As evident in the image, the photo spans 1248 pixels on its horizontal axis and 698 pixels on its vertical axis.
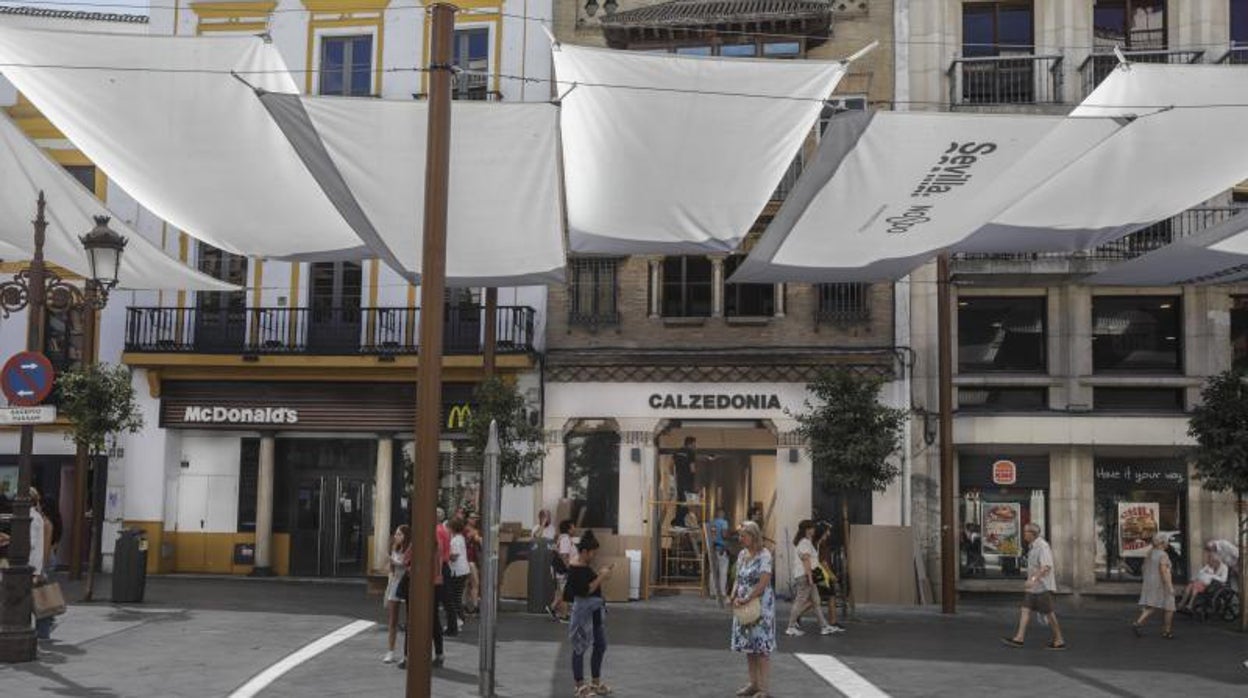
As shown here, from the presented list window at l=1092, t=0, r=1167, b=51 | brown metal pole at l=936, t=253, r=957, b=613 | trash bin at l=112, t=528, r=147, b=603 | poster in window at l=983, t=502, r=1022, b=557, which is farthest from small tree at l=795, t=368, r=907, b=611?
trash bin at l=112, t=528, r=147, b=603

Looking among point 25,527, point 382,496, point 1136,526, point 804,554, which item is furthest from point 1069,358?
point 25,527

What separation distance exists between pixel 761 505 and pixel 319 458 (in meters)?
9.69

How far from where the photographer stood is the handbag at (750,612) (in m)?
12.2

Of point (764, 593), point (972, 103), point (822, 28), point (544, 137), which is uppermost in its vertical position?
point (822, 28)

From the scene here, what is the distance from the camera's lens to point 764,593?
12367 millimetres

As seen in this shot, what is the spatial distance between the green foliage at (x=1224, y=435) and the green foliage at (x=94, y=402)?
17892mm

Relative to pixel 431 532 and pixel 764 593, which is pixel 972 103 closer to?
pixel 764 593

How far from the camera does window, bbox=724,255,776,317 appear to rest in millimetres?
24453

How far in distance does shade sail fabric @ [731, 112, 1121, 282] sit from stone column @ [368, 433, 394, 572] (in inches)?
504

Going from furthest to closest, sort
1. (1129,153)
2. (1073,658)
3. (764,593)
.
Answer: (1073,658) < (1129,153) < (764,593)

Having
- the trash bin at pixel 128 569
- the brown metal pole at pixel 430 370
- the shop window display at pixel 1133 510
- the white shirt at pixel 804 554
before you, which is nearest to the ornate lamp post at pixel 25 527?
the trash bin at pixel 128 569

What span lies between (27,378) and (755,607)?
863cm

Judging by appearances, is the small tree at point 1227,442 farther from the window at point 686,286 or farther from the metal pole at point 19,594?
the metal pole at point 19,594

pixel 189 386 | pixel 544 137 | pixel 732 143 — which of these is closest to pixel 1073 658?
pixel 732 143
